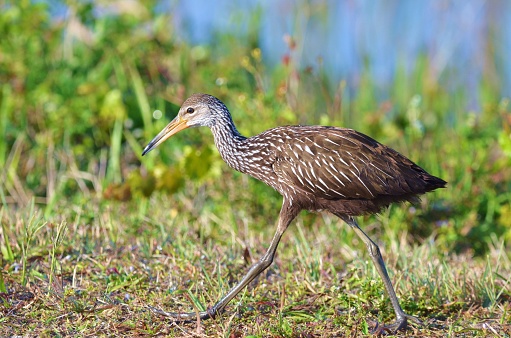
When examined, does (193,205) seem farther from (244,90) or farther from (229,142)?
(229,142)

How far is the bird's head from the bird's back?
0.52m

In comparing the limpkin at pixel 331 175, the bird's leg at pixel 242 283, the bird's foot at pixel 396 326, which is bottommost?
the bird's foot at pixel 396 326

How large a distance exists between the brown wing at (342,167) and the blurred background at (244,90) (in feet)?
4.68

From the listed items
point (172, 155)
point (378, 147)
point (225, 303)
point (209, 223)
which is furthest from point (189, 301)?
point (172, 155)

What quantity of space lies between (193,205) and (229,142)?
1.86 metres

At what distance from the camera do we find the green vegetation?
4371 mm

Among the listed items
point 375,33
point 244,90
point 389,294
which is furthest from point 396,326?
point 375,33

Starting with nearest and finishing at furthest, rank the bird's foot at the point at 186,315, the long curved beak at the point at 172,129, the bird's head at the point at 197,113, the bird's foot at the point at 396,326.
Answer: the bird's foot at the point at 396,326 → the bird's foot at the point at 186,315 → the bird's head at the point at 197,113 → the long curved beak at the point at 172,129

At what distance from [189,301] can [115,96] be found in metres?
3.35

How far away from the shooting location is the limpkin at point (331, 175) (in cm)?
453

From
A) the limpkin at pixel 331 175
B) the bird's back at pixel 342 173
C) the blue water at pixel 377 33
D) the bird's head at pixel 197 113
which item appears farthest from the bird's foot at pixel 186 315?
the blue water at pixel 377 33

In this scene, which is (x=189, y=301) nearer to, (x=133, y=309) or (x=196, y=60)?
(x=133, y=309)

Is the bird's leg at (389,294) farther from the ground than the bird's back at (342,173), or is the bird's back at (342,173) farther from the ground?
the bird's back at (342,173)

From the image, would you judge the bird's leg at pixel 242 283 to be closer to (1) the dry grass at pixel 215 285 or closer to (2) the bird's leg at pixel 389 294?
(1) the dry grass at pixel 215 285
